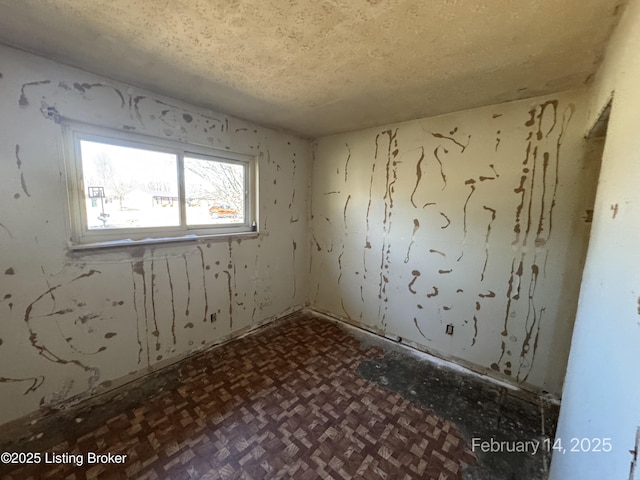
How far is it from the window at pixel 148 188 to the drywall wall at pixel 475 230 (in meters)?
1.33

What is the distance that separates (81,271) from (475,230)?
3062mm

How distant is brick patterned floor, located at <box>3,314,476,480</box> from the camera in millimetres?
1333

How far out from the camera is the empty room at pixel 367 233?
106 cm

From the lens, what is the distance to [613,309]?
2.66ft

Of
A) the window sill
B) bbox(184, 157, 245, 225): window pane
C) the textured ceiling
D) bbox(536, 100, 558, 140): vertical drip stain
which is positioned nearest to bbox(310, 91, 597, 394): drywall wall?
bbox(536, 100, 558, 140): vertical drip stain

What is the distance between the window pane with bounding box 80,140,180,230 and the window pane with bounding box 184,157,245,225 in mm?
135

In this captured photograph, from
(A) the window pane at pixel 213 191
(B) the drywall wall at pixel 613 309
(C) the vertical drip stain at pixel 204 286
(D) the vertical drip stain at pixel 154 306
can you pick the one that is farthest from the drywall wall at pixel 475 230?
(D) the vertical drip stain at pixel 154 306

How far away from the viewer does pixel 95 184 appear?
1.72 metres

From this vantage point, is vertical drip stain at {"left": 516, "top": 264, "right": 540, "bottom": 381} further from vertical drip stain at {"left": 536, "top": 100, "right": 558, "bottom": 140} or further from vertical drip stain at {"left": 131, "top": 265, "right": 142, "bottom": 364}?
vertical drip stain at {"left": 131, "top": 265, "right": 142, "bottom": 364}

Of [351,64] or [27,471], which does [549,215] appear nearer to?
[351,64]

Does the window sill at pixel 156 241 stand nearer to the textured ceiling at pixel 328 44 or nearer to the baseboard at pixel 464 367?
the textured ceiling at pixel 328 44

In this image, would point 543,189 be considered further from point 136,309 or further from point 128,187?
point 136,309

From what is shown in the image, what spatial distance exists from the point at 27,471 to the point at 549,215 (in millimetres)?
3606


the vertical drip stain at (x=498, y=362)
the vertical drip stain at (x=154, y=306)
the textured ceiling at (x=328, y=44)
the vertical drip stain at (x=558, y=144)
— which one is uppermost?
the textured ceiling at (x=328, y=44)
